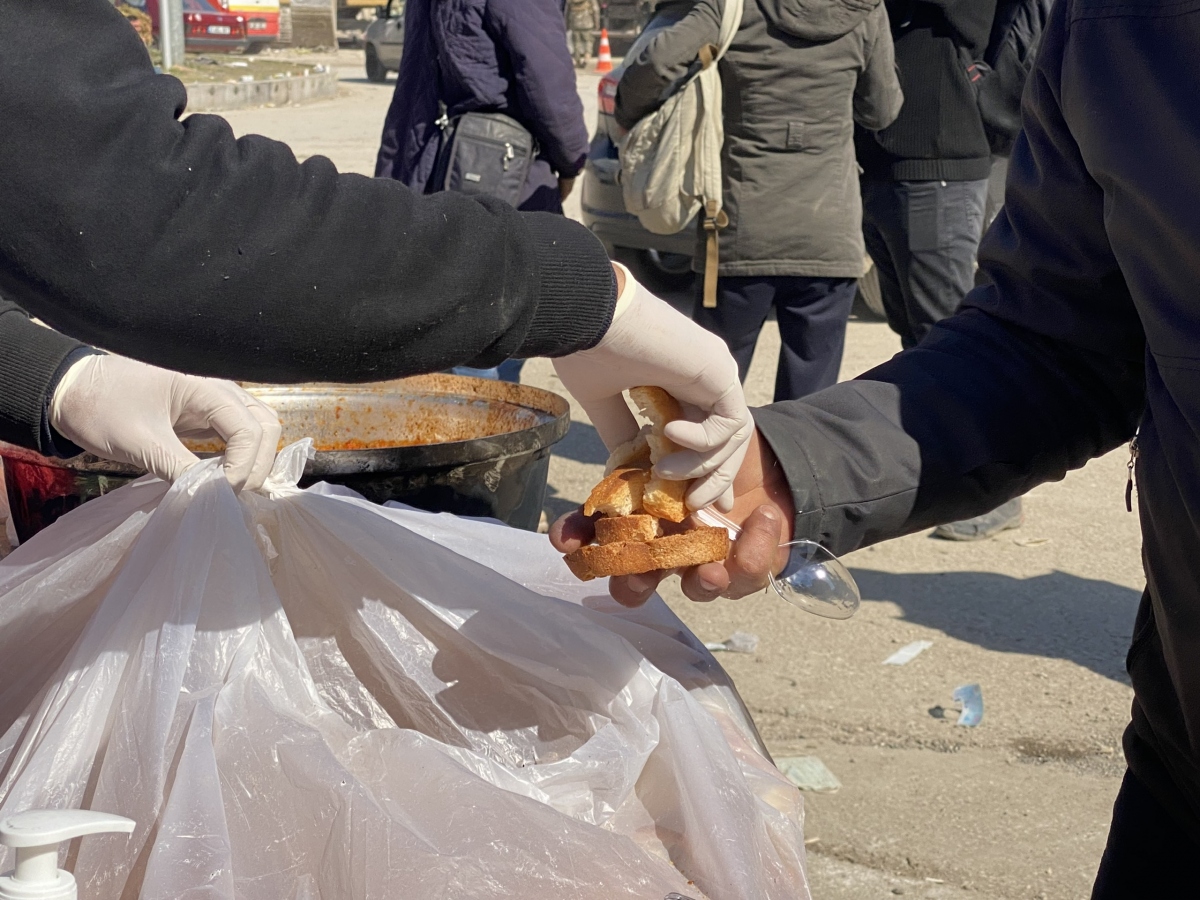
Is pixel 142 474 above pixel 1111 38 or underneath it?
underneath

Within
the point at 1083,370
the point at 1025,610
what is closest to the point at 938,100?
the point at 1025,610

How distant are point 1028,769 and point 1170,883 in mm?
1604

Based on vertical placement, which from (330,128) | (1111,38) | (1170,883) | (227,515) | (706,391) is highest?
(1111,38)

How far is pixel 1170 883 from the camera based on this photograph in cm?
133

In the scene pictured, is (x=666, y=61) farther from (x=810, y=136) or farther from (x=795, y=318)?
(x=795, y=318)

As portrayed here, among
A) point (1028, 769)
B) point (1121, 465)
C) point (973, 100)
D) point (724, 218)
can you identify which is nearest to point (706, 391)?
point (1028, 769)

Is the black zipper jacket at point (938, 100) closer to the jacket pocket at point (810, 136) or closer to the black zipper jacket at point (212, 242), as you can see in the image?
the jacket pocket at point (810, 136)

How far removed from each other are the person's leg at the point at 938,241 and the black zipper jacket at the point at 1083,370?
2619 mm

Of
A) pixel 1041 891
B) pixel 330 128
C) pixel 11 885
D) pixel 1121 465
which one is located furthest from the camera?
pixel 330 128

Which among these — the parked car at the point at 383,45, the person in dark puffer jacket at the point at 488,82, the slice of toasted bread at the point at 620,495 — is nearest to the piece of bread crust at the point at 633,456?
the slice of toasted bread at the point at 620,495

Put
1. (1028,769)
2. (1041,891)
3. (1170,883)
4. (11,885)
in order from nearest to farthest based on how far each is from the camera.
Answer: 1. (11,885)
2. (1170,883)
3. (1041,891)
4. (1028,769)

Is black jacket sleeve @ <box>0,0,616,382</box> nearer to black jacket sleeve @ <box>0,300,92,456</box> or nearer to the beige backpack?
black jacket sleeve @ <box>0,300,92,456</box>

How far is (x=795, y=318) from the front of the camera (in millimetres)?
4047

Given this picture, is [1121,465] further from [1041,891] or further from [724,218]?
[1041,891]
